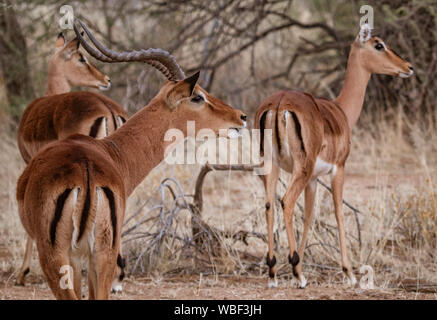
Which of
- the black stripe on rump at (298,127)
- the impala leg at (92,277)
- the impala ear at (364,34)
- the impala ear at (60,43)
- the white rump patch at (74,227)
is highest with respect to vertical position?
the impala ear at (60,43)

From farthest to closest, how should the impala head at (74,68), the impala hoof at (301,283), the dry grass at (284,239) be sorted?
the impala head at (74,68) < the dry grass at (284,239) < the impala hoof at (301,283)

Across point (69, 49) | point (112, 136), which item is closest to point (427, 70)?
point (69, 49)

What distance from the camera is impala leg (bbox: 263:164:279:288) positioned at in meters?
4.93

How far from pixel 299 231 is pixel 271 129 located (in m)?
1.30

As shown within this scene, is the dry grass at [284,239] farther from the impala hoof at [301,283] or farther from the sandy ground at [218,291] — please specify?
the impala hoof at [301,283]

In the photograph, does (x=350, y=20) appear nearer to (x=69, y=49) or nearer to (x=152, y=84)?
(x=152, y=84)

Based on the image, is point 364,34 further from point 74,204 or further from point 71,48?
point 74,204

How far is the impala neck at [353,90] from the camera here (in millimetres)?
5887

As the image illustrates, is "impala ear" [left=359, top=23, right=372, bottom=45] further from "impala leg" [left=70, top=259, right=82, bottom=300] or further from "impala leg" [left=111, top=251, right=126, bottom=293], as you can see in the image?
"impala leg" [left=70, top=259, right=82, bottom=300]

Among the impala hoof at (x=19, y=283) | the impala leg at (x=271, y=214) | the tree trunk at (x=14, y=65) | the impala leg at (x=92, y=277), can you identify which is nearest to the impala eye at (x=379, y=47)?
the impala leg at (x=271, y=214)

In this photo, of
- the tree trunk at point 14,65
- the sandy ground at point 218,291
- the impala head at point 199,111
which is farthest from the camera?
the tree trunk at point 14,65

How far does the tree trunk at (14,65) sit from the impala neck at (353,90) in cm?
538

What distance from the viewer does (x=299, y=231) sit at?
5.93 metres

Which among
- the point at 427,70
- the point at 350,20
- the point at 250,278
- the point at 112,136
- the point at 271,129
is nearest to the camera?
the point at 112,136
